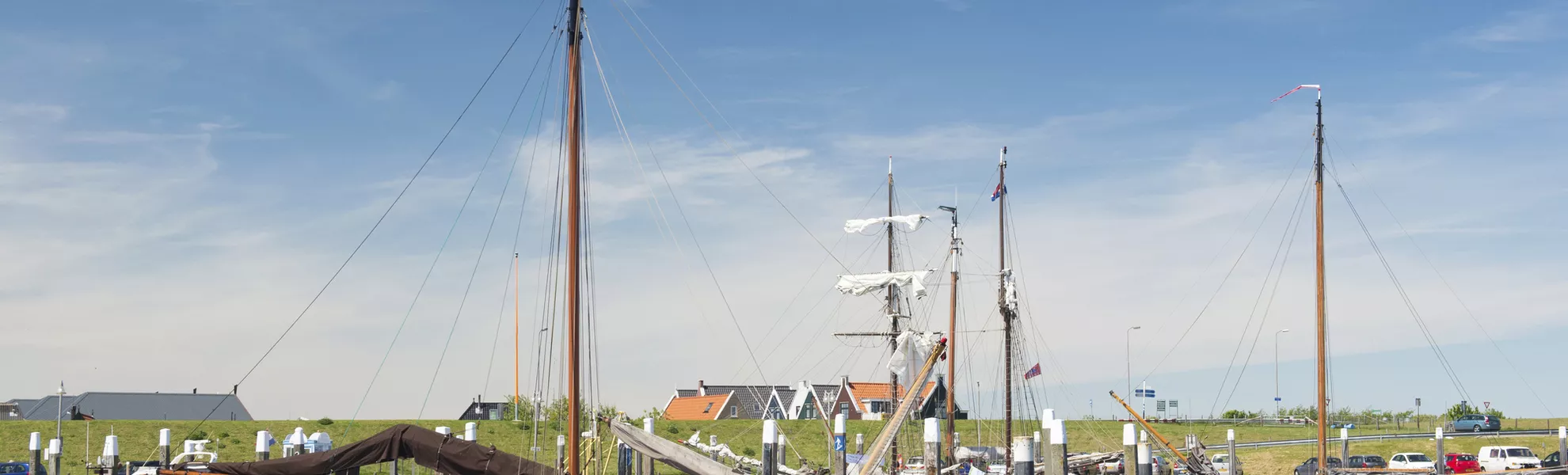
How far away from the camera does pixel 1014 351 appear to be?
55.1m

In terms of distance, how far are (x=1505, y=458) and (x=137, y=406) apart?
78308 millimetres

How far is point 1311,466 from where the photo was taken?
54.3 m

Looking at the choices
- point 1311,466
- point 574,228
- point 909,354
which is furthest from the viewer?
point 909,354

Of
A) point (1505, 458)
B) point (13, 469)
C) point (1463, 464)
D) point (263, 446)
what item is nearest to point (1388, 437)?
point (1463, 464)

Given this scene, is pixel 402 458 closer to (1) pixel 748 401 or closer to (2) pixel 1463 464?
(2) pixel 1463 464

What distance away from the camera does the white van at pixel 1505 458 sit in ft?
176

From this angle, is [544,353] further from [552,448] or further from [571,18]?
[552,448]

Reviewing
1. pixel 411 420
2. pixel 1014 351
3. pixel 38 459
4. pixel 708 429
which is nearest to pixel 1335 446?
pixel 1014 351

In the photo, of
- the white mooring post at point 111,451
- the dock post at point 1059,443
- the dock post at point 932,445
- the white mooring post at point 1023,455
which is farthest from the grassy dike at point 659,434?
the white mooring post at point 1023,455

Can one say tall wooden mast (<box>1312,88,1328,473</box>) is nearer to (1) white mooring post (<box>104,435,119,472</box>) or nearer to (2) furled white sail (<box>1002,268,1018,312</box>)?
(2) furled white sail (<box>1002,268,1018,312</box>)

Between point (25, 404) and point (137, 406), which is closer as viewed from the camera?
point (137, 406)

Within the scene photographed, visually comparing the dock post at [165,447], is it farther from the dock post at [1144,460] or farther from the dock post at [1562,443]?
the dock post at [1562,443]

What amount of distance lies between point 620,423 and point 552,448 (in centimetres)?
3467

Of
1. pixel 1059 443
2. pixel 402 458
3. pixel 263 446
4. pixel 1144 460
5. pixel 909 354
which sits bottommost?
pixel 263 446
